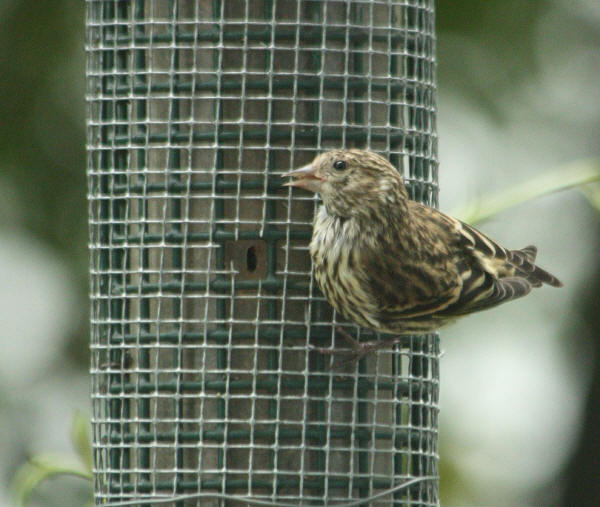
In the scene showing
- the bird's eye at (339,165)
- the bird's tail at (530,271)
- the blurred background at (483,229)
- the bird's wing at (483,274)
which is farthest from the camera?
the blurred background at (483,229)

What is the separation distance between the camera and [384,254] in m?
8.04

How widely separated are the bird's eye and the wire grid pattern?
1.10 feet

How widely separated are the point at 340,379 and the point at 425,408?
2.07 ft

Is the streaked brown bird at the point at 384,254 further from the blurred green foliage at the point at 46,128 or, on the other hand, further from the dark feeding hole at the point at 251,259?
the blurred green foliage at the point at 46,128

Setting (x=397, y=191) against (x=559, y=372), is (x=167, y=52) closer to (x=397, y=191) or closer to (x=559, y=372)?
(x=397, y=191)

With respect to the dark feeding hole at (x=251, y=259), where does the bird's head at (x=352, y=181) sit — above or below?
above

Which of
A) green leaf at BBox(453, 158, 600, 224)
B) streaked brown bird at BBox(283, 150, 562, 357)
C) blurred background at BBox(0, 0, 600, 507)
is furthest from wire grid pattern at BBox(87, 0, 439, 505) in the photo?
blurred background at BBox(0, 0, 600, 507)

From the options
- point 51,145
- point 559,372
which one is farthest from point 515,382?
point 51,145

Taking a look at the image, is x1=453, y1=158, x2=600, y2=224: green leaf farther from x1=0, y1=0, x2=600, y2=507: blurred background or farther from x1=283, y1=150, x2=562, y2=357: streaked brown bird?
x1=0, y1=0, x2=600, y2=507: blurred background

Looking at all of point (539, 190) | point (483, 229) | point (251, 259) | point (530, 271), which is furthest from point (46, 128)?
point (539, 190)

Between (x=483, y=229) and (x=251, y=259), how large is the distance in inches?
141

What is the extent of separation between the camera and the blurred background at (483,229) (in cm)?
1167

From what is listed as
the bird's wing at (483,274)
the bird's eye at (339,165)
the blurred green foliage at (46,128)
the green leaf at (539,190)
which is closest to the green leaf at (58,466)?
the bird's eye at (339,165)

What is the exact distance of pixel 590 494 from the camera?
1298cm
